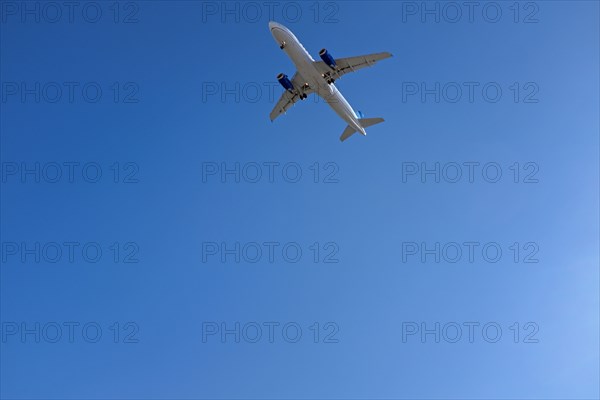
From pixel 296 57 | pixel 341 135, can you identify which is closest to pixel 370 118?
pixel 341 135

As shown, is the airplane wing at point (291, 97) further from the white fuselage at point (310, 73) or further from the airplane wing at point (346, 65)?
the airplane wing at point (346, 65)

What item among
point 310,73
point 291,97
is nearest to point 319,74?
point 310,73

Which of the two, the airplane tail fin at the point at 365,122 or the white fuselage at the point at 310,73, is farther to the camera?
the airplane tail fin at the point at 365,122

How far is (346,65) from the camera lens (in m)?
78.2

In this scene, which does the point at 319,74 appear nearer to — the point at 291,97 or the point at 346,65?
the point at 346,65

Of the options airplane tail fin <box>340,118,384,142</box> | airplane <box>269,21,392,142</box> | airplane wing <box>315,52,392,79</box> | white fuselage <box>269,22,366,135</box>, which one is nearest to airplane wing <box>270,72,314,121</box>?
airplane <box>269,21,392,142</box>

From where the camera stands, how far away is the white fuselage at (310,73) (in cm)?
7594

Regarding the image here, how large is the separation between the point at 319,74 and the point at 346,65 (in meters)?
2.67

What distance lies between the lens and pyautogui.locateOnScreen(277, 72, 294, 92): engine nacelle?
81625mm

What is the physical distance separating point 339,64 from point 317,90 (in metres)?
3.29

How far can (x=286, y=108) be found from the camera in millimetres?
85000

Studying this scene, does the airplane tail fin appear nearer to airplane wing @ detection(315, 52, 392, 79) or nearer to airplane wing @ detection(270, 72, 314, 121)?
airplane wing @ detection(270, 72, 314, 121)

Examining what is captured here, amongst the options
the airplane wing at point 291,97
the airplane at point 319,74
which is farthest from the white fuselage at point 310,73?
the airplane wing at point 291,97

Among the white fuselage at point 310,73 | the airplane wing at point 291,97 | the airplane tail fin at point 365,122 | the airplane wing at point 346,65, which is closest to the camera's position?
the white fuselage at point 310,73
